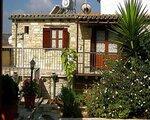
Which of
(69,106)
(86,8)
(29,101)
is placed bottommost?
(69,106)

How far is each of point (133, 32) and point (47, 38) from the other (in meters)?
11.3

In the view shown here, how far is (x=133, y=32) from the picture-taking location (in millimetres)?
15898

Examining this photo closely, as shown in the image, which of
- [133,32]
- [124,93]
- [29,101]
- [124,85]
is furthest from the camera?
[133,32]

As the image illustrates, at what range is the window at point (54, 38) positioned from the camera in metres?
26.5

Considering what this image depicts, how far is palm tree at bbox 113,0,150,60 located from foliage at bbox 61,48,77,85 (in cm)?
527

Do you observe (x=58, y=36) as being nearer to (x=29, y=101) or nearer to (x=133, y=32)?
(x=133, y=32)

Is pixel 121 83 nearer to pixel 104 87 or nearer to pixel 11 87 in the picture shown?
pixel 104 87

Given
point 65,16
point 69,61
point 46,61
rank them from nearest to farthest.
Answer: point 69,61 < point 46,61 < point 65,16

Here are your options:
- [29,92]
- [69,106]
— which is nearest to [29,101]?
[29,92]

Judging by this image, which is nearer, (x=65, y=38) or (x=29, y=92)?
(x=29, y=92)

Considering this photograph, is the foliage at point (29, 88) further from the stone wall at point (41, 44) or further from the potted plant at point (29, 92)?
the stone wall at point (41, 44)

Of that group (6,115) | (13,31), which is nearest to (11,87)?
(6,115)

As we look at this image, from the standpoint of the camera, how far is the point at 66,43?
86.3 feet

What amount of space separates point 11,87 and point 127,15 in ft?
31.6
